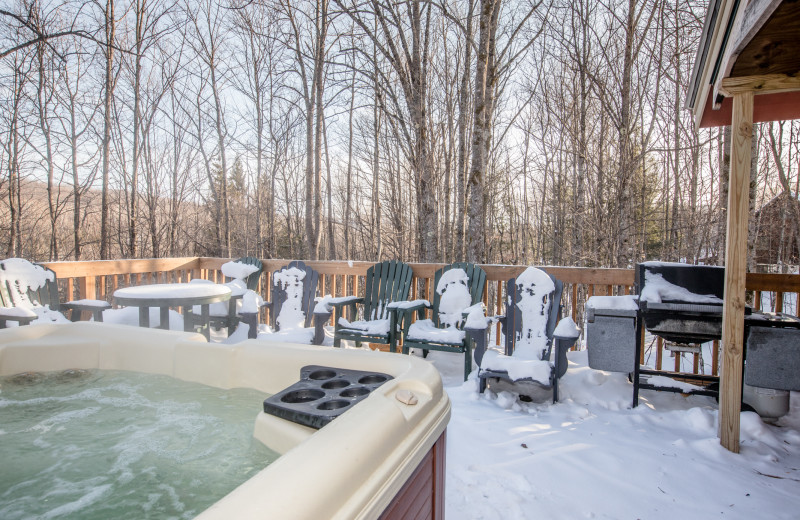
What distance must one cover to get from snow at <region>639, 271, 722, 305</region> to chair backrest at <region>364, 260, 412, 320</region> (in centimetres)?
206

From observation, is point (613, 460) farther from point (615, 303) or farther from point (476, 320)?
point (476, 320)

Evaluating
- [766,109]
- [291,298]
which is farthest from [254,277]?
[766,109]

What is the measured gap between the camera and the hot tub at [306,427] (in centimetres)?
76

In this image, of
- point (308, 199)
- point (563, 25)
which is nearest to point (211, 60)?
point (308, 199)

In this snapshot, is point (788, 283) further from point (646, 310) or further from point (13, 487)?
point (13, 487)

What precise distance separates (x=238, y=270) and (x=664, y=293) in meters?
4.14

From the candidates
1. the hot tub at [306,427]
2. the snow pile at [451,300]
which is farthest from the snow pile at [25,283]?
the snow pile at [451,300]

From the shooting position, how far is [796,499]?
1816mm

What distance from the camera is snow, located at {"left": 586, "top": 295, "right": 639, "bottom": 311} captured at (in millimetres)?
2766

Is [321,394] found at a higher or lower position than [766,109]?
lower

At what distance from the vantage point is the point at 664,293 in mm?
2629

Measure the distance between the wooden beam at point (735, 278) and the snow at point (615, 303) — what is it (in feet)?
1.86

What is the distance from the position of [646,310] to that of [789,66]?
1436mm

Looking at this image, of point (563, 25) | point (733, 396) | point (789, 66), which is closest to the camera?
point (789, 66)
